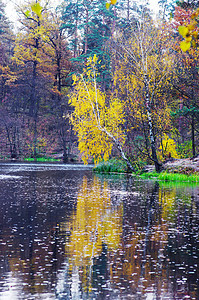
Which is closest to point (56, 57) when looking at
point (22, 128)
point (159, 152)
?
point (22, 128)

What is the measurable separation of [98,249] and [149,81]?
74.1ft

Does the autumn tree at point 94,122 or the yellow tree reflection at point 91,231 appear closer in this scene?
the yellow tree reflection at point 91,231

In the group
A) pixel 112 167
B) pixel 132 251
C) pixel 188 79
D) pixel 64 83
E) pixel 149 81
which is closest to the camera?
pixel 132 251

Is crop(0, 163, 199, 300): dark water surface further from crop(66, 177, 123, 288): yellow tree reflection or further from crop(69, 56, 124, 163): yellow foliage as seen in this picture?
crop(69, 56, 124, 163): yellow foliage

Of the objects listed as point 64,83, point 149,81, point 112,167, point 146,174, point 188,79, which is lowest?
point 146,174

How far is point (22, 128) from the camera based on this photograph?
63.5 metres

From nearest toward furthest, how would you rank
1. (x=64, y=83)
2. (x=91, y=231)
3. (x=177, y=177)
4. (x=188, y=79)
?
1. (x=91, y=231)
2. (x=177, y=177)
3. (x=188, y=79)
4. (x=64, y=83)

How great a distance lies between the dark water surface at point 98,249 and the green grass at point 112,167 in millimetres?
18810

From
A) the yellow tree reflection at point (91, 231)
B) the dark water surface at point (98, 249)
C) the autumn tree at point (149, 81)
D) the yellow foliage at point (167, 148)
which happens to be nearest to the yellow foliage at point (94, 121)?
the autumn tree at point (149, 81)

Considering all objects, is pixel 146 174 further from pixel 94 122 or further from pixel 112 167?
pixel 112 167

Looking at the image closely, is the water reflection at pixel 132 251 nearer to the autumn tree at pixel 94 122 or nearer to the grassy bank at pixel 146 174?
the grassy bank at pixel 146 174

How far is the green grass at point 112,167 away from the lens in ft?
118

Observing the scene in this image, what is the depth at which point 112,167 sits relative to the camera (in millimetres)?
37156

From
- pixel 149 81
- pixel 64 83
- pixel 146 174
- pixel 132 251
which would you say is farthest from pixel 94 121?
pixel 64 83
